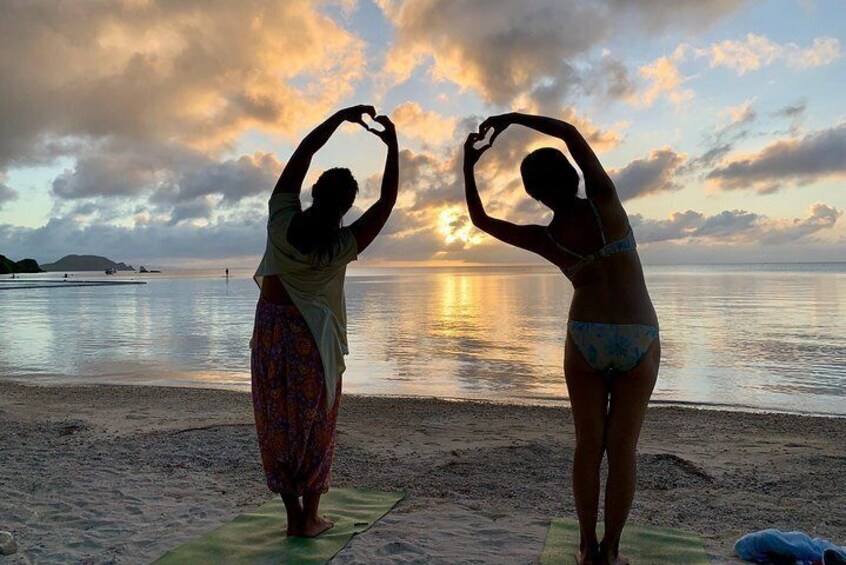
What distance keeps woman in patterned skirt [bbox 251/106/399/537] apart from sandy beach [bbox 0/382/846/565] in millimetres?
712

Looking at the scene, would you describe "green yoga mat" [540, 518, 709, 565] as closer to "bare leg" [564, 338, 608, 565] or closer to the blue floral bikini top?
"bare leg" [564, 338, 608, 565]

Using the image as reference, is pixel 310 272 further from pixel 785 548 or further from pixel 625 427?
pixel 785 548

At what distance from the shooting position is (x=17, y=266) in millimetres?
114750

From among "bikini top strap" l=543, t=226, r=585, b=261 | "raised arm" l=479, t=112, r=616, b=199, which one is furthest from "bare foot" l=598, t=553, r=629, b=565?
"raised arm" l=479, t=112, r=616, b=199

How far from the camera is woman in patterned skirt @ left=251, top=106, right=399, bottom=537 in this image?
3170 millimetres

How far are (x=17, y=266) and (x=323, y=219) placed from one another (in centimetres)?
13344

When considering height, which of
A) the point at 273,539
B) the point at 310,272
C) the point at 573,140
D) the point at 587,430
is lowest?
the point at 273,539

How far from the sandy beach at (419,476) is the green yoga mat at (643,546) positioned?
9 cm

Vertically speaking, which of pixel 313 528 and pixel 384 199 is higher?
pixel 384 199

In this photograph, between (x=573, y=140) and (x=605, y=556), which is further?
(x=605, y=556)

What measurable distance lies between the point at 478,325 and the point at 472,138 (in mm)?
17943

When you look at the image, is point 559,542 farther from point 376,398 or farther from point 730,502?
point 376,398

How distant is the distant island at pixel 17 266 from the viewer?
100 metres

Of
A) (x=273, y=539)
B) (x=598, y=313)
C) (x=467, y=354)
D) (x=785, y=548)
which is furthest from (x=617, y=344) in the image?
(x=467, y=354)
